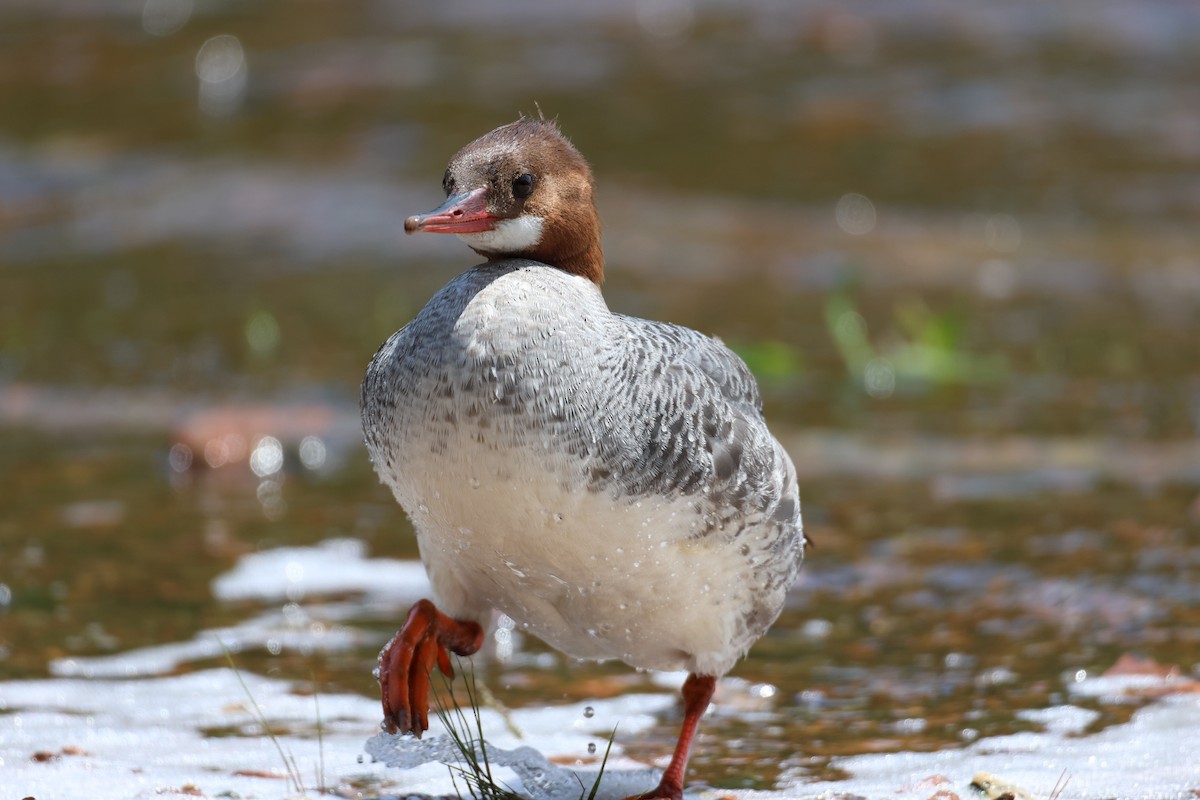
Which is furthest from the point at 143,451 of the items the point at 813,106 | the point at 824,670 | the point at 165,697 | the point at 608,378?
the point at 813,106

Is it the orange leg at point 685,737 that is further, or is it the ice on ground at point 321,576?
the ice on ground at point 321,576

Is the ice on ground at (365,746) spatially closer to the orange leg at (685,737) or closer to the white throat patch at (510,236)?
the orange leg at (685,737)

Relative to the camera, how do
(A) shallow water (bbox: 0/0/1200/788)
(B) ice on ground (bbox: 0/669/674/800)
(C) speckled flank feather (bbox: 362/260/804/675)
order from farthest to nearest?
1. (A) shallow water (bbox: 0/0/1200/788)
2. (B) ice on ground (bbox: 0/669/674/800)
3. (C) speckled flank feather (bbox: 362/260/804/675)

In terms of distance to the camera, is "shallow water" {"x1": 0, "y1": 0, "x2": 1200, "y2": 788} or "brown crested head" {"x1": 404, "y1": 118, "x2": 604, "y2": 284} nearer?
"brown crested head" {"x1": 404, "y1": 118, "x2": 604, "y2": 284}

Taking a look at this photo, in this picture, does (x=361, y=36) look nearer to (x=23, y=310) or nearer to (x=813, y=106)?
(x=813, y=106)

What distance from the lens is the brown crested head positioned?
145 inches

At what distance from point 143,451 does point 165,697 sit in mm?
3046

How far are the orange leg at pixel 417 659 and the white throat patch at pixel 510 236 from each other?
93cm

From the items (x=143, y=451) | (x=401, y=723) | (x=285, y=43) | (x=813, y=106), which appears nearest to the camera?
(x=401, y=723)

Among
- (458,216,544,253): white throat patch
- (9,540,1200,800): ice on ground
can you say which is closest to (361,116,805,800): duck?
(458,216,544,253): white throat patch

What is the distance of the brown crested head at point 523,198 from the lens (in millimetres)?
3676

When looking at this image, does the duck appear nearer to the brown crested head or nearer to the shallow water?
the brown crested head

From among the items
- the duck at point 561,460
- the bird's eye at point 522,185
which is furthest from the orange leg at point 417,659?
the bird's eye at point 522,185

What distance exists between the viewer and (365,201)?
12719mm
